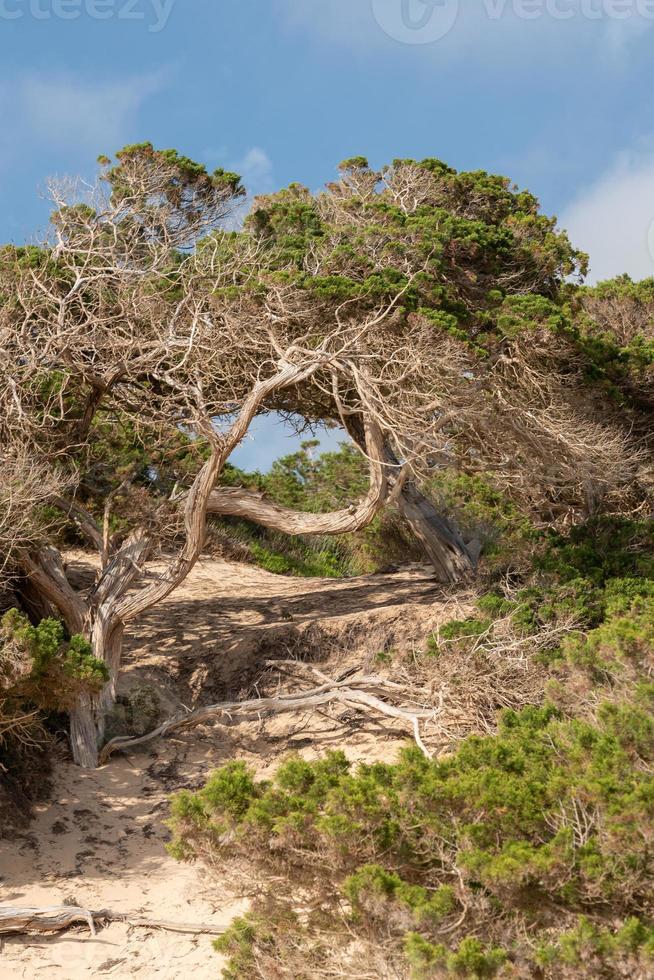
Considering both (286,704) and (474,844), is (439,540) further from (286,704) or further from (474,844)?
(474,844)

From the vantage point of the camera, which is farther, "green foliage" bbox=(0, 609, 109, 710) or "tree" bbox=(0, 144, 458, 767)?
"tree" bbox=(0, 144, 458, 767)

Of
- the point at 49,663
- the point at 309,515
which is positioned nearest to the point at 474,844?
the point at 49,663

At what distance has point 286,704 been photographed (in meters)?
11.0

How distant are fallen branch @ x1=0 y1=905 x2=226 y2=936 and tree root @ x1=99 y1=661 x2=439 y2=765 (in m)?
3.10

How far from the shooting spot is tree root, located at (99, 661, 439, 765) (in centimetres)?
1073

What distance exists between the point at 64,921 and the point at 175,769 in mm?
3047

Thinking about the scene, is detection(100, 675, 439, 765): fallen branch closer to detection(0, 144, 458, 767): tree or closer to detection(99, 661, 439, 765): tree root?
detection(99, 661, 439, 765): tree root

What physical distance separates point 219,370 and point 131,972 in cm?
627

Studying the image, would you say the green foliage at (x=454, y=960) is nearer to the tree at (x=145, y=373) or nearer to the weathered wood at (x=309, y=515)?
the tree at (x=145, y=373)

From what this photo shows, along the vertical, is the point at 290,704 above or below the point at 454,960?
above

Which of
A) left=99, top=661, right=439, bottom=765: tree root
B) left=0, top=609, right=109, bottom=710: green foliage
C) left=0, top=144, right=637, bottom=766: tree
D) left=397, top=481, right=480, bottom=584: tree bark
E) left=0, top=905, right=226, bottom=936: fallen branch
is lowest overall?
left=0, top=905, right=226, bottom=936: fallen branch

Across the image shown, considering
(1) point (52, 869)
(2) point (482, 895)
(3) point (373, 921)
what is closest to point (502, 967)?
(2) point (482, 895)

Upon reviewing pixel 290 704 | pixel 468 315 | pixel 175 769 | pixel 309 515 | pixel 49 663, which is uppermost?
pixel 468 315

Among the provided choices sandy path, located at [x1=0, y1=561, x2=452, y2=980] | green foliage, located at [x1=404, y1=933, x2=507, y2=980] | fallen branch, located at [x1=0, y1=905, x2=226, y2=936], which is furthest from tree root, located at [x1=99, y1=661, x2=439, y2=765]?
green foliage, located at [x1=404, y1=933, x2=507, y2=980]
